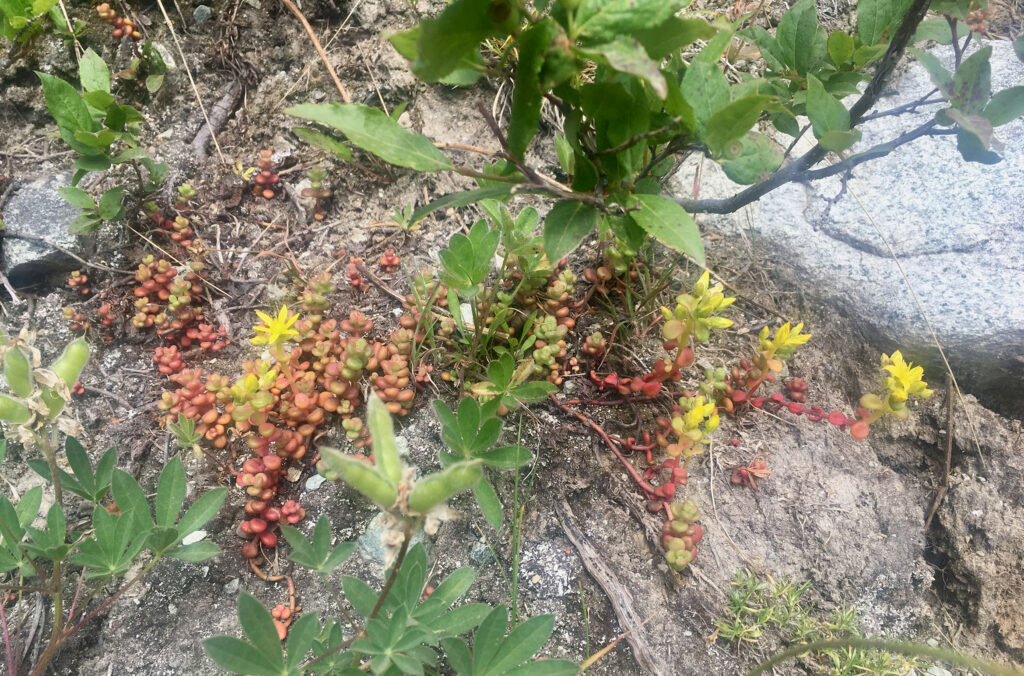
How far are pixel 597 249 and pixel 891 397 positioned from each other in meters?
1.24

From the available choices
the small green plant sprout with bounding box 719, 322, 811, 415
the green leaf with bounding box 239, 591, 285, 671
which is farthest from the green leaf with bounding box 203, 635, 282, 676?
the small green plant sprout with bounding box 719, 322, 811, 415

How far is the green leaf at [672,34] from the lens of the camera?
3.38 ft

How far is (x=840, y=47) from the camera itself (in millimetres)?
1701

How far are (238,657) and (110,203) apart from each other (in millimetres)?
2018

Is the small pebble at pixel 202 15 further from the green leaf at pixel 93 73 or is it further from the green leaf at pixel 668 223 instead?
the green leaf at pixel 668 223

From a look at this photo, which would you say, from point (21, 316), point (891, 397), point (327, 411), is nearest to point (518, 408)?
point (327, 411)

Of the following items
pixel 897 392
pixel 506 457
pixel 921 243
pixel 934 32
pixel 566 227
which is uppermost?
pixel 934 32

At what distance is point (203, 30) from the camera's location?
2.93 metres

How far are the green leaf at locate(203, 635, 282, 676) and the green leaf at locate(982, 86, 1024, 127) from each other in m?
2.14

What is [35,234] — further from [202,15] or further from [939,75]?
[939,75]

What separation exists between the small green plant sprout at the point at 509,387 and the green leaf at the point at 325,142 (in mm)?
1312

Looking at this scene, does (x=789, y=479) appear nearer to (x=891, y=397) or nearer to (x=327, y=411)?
(x=891, y=397)

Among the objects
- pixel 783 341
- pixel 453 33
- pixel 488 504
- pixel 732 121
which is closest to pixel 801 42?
pixel 732 121

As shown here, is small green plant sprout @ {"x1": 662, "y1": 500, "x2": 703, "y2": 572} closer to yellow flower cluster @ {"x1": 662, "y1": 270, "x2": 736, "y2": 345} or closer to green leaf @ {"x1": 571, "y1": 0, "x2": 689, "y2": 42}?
yellow flower cluster @ {"x1": 662, "y1": 270, "x2": 736, "y2": 345}
